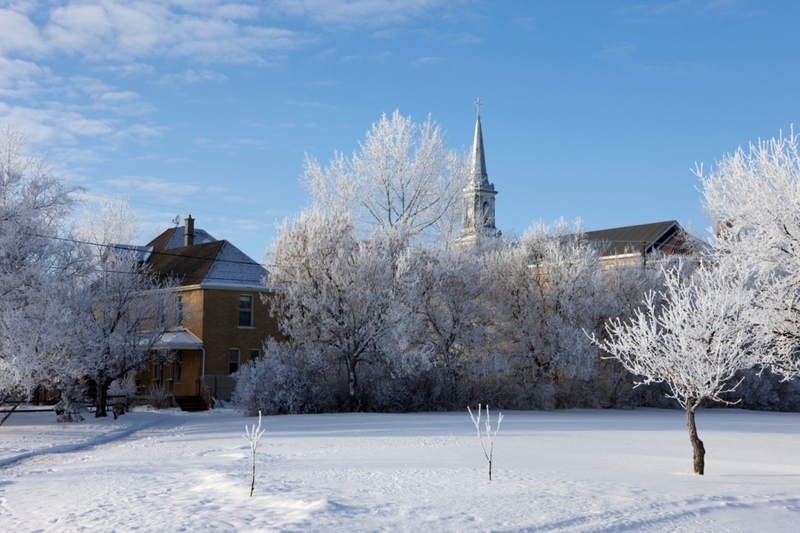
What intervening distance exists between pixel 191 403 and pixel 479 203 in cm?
4193

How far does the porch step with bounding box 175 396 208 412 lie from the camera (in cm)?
3597

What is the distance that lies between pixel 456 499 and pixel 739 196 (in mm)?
10217

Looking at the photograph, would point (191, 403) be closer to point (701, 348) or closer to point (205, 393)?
point (205, 393)

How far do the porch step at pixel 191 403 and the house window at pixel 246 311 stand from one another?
4894 mm

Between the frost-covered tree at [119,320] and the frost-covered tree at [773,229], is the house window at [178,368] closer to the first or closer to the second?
the frost-covered tree at [119,320]

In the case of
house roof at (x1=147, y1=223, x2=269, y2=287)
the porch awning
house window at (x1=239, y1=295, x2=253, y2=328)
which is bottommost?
the porch awning

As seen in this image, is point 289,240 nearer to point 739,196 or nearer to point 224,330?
point 224,330

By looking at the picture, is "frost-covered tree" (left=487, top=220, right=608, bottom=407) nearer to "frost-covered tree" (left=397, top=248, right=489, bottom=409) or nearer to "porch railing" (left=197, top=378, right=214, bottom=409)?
"frost-covered tree" (left=397, top=248, right=489, bottom=409)

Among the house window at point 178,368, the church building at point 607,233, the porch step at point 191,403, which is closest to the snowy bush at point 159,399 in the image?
the porch step at point 191,403

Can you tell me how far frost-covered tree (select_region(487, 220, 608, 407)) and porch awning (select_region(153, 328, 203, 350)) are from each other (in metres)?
14.5

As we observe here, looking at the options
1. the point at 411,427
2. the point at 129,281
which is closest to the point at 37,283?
the point at 129,281

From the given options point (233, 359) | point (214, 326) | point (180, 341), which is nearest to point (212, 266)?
point (214, 326)

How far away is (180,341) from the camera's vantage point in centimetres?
3819

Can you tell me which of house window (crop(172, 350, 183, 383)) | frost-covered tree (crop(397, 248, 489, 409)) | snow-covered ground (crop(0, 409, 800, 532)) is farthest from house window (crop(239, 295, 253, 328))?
snow-covered ground (crop(0, 409, 800, 532))
